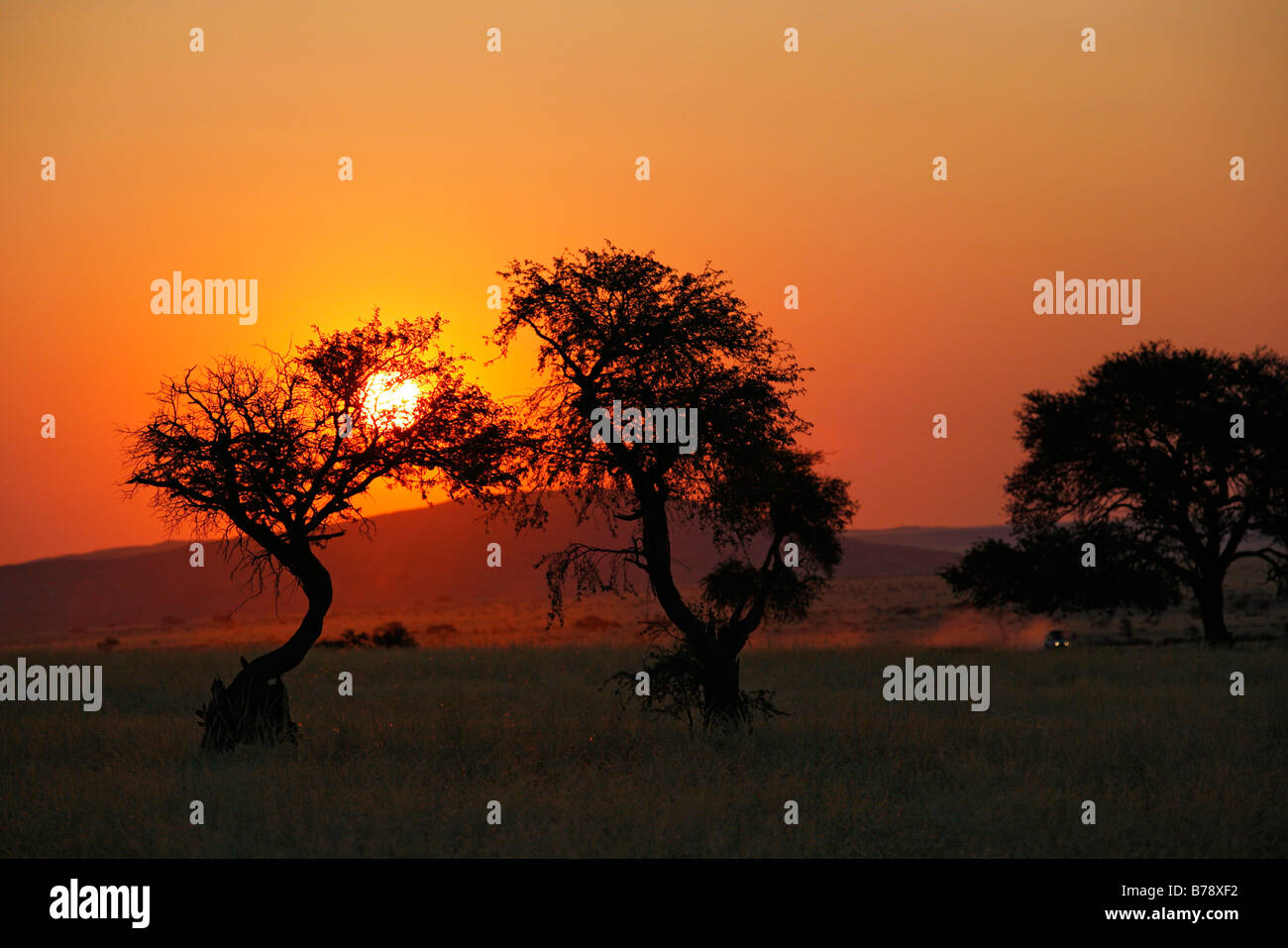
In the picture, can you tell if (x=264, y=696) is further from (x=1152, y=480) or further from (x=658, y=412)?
(x=1152, y=480)

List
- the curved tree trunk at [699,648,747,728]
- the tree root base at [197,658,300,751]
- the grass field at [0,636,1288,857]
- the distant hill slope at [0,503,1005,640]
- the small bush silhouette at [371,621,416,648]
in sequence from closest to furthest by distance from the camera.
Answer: the grass field at [0,636,1288,857] → the tree root base at [197,658,300,751] → the curved tree trunk at [699,648,747,728] → the small bush silhouette at [371,621,416,648] → the distant hill slope at [0,503,1005,640]

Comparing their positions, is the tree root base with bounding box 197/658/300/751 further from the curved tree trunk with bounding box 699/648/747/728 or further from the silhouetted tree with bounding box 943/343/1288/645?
the silhouetted tree with bounding box 943/343/1288/645

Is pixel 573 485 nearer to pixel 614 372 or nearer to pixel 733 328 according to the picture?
pixel 614 372

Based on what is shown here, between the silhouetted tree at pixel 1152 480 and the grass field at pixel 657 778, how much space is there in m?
13.5

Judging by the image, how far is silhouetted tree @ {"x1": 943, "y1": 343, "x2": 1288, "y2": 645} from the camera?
40.3 m

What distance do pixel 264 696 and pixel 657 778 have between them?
300 inches

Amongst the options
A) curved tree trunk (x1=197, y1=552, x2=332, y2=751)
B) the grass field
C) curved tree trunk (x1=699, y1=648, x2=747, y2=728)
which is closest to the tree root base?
curved tree trunk (x1=197, y1=552, x2=332, y2=751)

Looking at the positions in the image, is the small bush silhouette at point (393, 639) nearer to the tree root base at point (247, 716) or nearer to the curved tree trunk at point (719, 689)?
the tree root base at point (247, 716)

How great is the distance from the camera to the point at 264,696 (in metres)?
19.8

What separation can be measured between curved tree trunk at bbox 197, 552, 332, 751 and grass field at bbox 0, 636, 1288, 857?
572mm

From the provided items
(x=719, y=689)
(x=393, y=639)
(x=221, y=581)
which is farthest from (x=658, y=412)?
(x=221, y=581)

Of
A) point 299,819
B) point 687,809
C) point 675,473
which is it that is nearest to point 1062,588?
point 675,473

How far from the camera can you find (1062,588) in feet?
134
